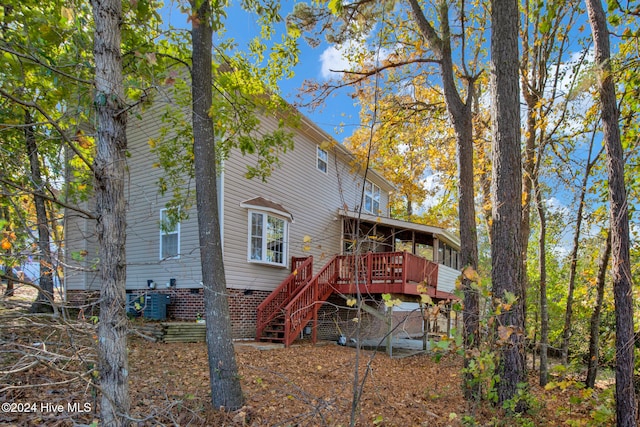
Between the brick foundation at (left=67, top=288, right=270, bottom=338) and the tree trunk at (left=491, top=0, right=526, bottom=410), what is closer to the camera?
the tree trunk at (left=491, top=0, right=526, bottom=410)

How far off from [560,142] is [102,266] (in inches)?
374

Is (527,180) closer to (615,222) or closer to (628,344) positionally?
(615,222)

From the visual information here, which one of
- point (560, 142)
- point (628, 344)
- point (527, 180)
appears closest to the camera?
point (628, 344)

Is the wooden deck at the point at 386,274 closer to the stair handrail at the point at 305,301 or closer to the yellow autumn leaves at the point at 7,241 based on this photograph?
the stair handrail at the point at 305,301

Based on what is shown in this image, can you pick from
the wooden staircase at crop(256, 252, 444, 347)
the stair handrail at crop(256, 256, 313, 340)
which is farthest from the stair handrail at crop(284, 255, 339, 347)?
the stair handrail at crop(256, 256, 313, 340)

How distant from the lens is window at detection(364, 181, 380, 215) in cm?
1728

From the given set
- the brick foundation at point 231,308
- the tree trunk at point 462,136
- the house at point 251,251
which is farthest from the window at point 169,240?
the tree trunk at point 462,136

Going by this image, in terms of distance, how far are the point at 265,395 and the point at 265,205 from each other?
21.8 ft

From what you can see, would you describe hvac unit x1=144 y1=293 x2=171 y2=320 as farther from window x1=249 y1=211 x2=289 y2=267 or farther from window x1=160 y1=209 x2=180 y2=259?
window x1=249 y1=211 x2=289 y2=267

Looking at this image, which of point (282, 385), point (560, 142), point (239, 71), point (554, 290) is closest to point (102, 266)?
point (282, 385)

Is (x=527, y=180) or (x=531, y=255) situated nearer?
(x=527, y=180)

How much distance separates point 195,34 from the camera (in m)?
5.04

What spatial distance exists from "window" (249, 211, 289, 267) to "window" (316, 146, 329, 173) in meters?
3.66

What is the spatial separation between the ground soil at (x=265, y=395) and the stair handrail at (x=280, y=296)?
2.35 metres
